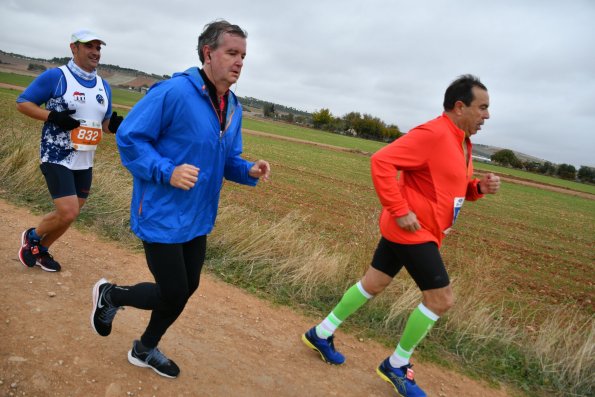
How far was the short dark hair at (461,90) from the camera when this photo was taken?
2.89 metres

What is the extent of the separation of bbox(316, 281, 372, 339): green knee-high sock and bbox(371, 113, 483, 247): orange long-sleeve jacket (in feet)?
2.07

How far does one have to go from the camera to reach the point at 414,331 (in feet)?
9.75

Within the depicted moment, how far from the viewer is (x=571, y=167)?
247 ft

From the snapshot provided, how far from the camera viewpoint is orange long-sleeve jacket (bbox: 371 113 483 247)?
2775 mm

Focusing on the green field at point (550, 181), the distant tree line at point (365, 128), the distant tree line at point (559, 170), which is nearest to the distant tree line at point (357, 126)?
the distant tree line at point (365, 128)


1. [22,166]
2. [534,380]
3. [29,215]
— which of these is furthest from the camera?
[22,166]

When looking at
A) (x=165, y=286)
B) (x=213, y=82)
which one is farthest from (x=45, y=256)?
(x=213, y=82)

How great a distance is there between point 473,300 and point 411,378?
180 cm

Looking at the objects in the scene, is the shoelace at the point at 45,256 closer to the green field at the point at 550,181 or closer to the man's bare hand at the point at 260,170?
the man's bare hand at the point at 260,170

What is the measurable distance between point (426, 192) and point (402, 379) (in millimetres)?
1400

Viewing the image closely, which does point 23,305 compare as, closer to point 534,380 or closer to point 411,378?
point 411,378

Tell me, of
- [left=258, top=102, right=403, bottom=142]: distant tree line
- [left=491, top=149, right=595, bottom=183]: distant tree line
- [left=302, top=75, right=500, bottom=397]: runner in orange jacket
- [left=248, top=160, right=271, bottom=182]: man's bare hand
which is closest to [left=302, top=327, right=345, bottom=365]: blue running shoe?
[left=302, top=75, right=500, bottom=397]: runner in orange jacket

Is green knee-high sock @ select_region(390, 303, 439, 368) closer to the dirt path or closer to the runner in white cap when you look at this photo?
the dirt path

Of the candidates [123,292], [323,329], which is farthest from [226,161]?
[323,329]
